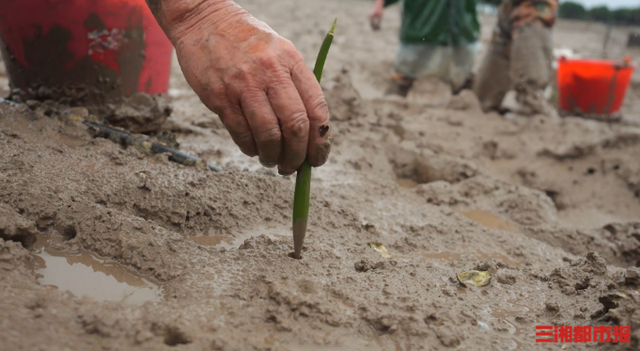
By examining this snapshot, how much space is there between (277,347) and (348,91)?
2.29 meters

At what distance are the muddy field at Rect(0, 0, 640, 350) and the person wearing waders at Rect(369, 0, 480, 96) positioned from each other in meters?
2.04

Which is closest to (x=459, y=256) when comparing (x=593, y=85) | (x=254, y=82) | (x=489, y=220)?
(x=489, y=220)

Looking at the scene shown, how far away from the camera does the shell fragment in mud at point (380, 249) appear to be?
1.69 meters

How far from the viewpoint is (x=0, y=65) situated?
12.6 feet

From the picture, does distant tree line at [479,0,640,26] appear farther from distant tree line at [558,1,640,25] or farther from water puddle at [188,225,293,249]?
water puddle at [188,225,293,249]

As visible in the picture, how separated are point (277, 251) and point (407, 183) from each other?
4.73 ft

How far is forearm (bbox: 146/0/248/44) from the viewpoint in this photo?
1.34 meters

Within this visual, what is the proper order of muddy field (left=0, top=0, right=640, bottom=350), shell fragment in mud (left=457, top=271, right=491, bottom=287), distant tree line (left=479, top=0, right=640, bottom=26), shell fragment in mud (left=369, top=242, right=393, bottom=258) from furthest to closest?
distant tree line (left=479, top=0, right=640, bottom=26) < shell fragment in mud (left=369, top=242, right=393, bottom=258) < shell fragment in mud (left=457, top=271, right=491, bottom=287) < muddy field (left=0, top=0, right=640, bottom=350)

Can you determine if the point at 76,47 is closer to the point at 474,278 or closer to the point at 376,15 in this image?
the point at 474,278

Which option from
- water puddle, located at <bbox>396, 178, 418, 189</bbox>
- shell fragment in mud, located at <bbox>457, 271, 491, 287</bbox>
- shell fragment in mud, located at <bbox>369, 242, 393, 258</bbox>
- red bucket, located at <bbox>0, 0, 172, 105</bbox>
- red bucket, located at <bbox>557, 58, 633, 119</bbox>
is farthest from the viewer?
red bucket, located at <bbox>557, 58, 633, 119</bbox>

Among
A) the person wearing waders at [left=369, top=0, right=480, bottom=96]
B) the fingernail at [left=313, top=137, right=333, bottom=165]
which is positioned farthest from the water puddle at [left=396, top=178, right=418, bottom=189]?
the person wearing waders at [left=369, top=0, right=480, bottom=96]

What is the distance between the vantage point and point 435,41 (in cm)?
473

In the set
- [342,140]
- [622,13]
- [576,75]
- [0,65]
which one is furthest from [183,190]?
[622,13]

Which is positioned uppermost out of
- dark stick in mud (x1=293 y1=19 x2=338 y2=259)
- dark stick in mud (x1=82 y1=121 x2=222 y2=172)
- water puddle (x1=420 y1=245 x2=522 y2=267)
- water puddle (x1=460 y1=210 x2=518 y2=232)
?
dark stick in mud (x1=293 y1=19 x2=338 y2=259)
